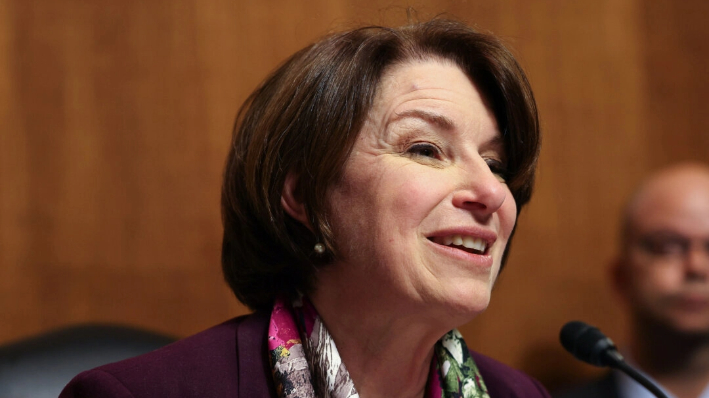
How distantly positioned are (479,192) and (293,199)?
1.08 feet

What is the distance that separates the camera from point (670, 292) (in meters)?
2.18

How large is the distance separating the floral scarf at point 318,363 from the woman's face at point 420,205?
104mm

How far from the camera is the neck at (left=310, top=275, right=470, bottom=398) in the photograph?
1.26 meters

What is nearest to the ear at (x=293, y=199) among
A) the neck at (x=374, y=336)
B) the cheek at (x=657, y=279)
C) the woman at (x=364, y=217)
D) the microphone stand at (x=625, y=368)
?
the woman at (x=364, y=217)

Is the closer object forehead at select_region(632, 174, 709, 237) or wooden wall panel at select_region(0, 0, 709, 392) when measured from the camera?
wooden wall panel at select_region(0, 0, 709, 392)

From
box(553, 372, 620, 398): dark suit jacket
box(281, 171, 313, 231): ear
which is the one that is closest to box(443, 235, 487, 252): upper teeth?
box(281, 171, 313, 231): ear

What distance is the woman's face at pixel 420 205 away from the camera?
3.88 ft

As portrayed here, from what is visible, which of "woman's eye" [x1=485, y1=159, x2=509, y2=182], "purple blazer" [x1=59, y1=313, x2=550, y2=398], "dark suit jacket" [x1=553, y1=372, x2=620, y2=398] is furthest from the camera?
"dark suit jacket" [x1=553, y1=372, x2=620, y2=398]

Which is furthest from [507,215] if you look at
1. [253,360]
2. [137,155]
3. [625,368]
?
[137,155]

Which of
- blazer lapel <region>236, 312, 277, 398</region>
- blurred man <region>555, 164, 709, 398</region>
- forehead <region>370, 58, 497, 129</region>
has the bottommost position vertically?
blurred man <region>555, 164, 709, 398</region>

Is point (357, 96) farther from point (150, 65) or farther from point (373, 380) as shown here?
point (150, 65)

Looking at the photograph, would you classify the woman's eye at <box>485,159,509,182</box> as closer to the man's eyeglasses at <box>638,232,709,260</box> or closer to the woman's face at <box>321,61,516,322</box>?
the woman's face at <box>321,61,516,322</box>

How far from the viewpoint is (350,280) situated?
128cm

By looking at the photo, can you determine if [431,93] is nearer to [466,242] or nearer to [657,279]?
[466,242]
